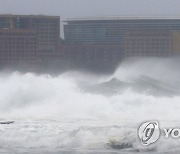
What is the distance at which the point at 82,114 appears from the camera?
41.0 m

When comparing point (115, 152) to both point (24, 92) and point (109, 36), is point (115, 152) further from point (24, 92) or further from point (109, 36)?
point (109, 36)

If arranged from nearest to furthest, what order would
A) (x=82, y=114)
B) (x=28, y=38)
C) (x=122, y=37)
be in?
1. (x=82, y=114)
2. (x=28, y=38)
3. (x=122, y=37)

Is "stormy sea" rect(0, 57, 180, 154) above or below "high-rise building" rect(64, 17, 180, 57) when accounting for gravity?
below

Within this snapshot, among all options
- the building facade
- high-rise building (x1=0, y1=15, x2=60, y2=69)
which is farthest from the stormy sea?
high-rise building (x1=0, y1=15, x2=60, y2=69)

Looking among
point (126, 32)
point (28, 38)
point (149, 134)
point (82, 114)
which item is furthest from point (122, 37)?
point (149, 134)

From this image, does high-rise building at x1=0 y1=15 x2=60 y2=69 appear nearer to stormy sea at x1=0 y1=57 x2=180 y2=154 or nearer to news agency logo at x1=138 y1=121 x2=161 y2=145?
stormy sea at x1=0 y1=57 x2=180 y2=154

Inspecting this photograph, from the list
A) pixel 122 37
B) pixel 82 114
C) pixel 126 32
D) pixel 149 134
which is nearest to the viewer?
pixel 149 134

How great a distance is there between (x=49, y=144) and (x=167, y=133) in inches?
153

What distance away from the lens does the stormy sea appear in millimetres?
29719

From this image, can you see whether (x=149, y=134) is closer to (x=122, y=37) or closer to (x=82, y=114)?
(x=82, y=114)

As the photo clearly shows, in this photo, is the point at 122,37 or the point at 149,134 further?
the point at 122,37

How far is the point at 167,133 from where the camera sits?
98.9ft

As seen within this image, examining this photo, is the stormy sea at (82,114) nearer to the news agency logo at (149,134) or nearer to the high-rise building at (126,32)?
the news agency logo at (149,134)

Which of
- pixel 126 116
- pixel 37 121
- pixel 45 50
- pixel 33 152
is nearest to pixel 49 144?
pixel 33 152
